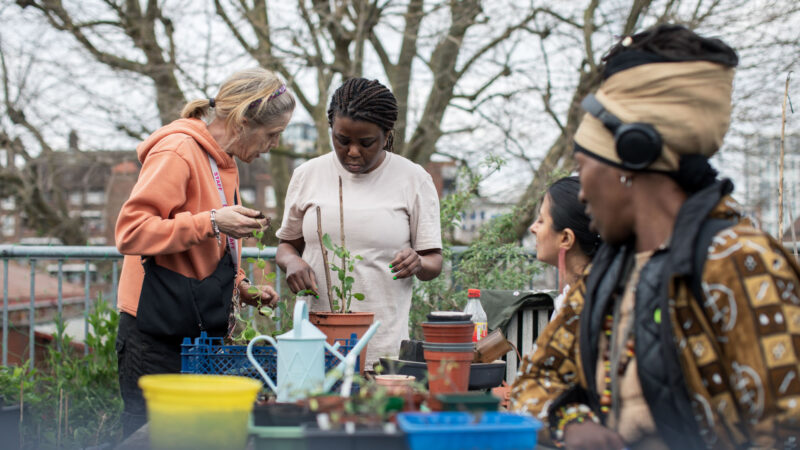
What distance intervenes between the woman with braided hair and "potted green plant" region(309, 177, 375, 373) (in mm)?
60

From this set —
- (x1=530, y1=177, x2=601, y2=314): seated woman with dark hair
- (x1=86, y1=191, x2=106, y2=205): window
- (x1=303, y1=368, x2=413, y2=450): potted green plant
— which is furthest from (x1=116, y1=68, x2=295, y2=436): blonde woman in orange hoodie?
(x1=86, y1=191, x2=106, y2=205): window

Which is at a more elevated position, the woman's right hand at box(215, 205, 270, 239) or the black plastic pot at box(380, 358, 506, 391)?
the woman's right hand at box(215, 205, 270, 239)

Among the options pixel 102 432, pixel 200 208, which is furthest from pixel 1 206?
pixel 200 208

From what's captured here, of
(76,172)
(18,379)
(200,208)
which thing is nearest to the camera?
(200,208)

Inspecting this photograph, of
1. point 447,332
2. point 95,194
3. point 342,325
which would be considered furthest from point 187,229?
point 95,194

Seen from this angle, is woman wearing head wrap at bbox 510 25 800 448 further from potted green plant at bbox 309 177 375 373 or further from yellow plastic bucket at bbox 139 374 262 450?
potted green plant at bbox 309 177 375 373

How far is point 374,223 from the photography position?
2.68m

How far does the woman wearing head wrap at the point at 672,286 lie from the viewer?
1.24 m

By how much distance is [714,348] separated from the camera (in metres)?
1.28

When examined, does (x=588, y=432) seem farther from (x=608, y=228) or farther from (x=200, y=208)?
(x=200, y=208)

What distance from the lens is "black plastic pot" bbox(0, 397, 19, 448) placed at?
9.19 feet

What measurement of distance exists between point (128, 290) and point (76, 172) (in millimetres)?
9039

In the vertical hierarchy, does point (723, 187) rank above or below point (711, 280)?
above

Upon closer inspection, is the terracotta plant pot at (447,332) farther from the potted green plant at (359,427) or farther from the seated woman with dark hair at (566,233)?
the seated woman with dark hair at (566,233)
